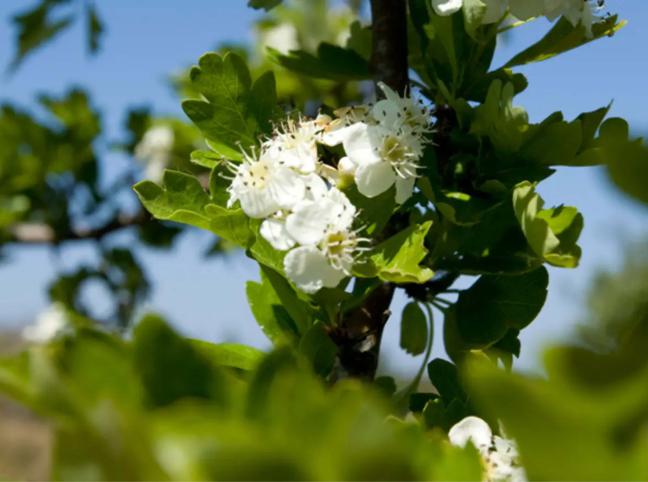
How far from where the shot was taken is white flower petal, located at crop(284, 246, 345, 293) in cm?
66

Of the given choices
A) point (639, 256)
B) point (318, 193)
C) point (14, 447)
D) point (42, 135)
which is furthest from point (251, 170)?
point (639, 256)

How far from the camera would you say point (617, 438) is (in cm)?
30

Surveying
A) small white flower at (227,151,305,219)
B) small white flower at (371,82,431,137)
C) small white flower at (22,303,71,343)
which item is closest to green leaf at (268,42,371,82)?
small white flower at (371,82,431,137)

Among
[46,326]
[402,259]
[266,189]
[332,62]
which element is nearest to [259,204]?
[266,189]

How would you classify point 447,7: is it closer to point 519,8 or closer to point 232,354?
point 519,8

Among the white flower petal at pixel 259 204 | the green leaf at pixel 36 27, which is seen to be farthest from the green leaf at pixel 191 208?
the green leaf at pixel 36 27

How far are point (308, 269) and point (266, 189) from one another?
2.7 inches

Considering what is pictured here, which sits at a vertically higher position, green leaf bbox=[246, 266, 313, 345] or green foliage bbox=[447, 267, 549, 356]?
green leaf bbox=[246, 266, 313, 345]

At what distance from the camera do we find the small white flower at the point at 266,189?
2.22ft

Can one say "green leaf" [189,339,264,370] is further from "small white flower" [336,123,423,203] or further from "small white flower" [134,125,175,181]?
"small white flower" [134,125,175,181]

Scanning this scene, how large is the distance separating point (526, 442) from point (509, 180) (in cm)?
49

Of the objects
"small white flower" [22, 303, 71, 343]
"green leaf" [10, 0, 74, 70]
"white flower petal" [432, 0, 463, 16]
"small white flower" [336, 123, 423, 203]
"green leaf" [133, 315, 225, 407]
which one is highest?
"green leaf" [10, 0, 74, 70]

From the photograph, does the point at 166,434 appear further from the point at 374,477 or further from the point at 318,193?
the point at 318,193

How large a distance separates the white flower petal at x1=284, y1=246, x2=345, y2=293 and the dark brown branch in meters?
1.35
